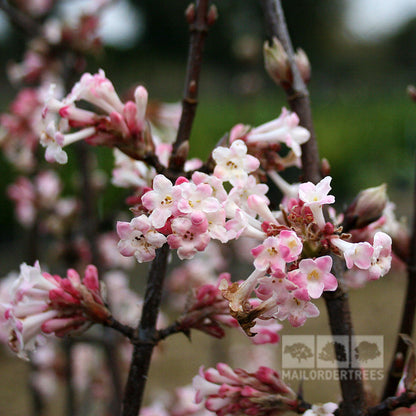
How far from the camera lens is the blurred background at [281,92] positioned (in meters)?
3.23

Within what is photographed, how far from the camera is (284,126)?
703 mm

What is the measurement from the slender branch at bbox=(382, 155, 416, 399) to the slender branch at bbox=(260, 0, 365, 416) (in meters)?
0.08

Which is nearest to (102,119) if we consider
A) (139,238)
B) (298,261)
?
(139,238)

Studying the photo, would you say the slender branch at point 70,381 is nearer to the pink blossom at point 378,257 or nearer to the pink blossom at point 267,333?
the pink blossom at point 267,333

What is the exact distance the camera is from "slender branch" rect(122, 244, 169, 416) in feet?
2.25

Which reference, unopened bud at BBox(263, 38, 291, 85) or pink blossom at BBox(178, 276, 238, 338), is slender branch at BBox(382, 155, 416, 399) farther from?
unopened bud at BBox(263, 38, 291, 85)

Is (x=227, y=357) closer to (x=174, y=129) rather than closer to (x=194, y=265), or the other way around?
(x=194, y=265)

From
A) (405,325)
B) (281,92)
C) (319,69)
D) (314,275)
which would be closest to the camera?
(314,275)

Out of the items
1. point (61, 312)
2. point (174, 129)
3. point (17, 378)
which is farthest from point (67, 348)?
point (17, 378)

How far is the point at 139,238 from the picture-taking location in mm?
557

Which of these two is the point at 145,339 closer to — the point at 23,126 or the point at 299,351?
the point at 299,351

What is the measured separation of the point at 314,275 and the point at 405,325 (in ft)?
1.16

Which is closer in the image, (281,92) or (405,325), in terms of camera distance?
(405,325)

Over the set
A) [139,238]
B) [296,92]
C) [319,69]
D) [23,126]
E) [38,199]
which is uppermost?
[319,69]
